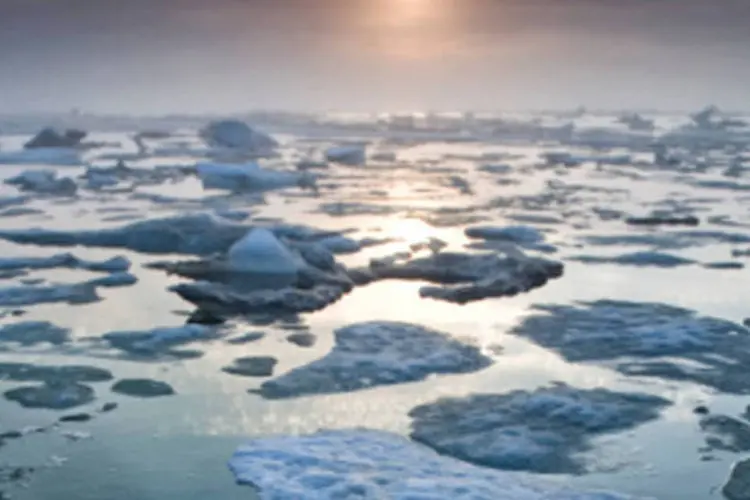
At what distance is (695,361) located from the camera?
329 inches

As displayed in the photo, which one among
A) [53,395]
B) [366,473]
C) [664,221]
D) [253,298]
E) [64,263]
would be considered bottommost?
[366,473]

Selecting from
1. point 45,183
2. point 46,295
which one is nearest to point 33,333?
point 46,295

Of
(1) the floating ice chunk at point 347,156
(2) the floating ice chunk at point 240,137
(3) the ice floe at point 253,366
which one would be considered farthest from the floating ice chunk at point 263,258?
(2) the floating ice chunk at point 240,137

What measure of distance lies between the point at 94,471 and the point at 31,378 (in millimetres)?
2033

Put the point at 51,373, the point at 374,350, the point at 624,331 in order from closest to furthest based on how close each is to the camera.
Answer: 1. the point at 51,373
2. the point at 374,350
3. the point at 624,331

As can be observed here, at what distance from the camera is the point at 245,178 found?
2239 cm

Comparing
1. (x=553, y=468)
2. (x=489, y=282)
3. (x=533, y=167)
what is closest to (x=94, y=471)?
(x=553, y=468)

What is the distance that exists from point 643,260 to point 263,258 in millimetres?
5114

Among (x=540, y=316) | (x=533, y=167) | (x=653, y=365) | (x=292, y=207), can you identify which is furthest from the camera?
(x=533, y=167)

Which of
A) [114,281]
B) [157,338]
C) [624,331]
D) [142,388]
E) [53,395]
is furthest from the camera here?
[114,281]

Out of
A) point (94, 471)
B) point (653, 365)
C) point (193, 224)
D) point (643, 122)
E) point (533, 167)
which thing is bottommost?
point (94, 471)

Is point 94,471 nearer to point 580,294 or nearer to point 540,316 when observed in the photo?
point 540,316

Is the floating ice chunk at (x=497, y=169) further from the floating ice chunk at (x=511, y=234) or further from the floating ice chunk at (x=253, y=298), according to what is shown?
the floating ice chunk at (x=253, y=298)

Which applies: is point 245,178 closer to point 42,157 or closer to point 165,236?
point 165,236
